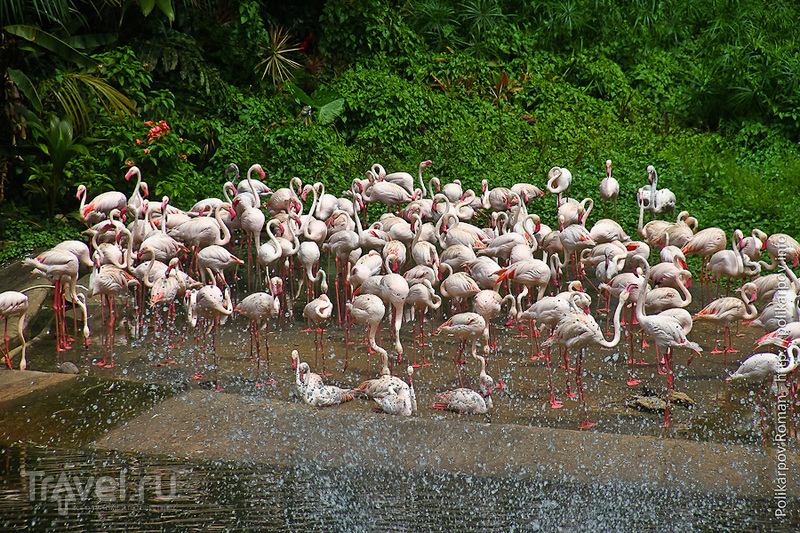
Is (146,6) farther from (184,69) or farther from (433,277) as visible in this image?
(433,277)

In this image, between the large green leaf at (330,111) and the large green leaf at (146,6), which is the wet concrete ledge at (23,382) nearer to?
the large green leaf at (146,6)

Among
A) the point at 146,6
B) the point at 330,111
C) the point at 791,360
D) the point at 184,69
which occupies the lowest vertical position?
the point at 791,360

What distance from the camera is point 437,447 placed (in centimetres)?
Answer: 404

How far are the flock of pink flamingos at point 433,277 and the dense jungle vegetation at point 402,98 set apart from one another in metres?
1.94

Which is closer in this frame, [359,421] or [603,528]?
[603,528]

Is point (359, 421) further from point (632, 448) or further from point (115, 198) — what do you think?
point (115, 198)

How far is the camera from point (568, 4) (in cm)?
1378

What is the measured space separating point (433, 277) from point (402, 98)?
252 inches

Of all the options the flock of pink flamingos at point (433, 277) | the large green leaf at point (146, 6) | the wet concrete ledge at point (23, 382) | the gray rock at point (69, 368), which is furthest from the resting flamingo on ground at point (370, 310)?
the large green leaf at point (146, 6)

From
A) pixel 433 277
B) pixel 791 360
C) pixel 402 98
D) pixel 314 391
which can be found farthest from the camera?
pixel 402 98

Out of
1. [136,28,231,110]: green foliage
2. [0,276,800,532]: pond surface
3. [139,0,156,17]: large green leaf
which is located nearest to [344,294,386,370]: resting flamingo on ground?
[0,276,800,532]: pond surface

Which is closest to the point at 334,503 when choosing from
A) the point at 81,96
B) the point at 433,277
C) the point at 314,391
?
the point at 314,391

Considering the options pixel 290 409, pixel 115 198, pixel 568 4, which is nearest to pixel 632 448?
pixel 290 409

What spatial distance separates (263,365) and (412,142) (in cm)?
685
